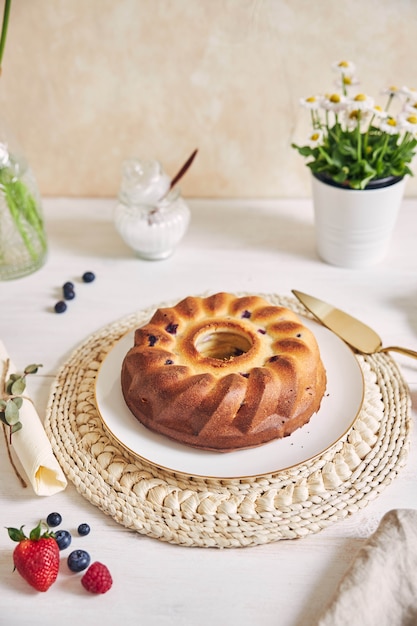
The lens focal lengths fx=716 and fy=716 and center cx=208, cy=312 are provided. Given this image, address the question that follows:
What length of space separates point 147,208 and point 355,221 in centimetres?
41

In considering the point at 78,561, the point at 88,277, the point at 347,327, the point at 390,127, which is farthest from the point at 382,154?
the point at 78,561

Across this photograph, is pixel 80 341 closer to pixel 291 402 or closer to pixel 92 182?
pixel 291 402

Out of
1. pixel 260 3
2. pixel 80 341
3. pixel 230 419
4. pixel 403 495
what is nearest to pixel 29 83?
pixel 260 3

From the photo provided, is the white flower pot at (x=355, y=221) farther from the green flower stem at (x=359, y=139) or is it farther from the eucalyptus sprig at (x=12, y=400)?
the eucalyptus sprig at (x=12, y=400)

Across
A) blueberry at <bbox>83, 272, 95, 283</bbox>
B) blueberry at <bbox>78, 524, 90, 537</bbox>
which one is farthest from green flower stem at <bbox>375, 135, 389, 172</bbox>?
blueberry at <bbox>78, 524, 90, 537</bbox>

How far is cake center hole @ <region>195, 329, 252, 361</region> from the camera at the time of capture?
3.71ft

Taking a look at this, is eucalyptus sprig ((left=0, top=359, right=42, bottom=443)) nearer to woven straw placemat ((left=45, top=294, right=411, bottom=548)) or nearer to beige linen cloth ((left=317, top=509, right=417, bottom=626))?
woven straw placemat ((left=45, top=294, right=411, bottom=548))

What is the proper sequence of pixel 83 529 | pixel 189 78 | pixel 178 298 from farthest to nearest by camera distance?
pixel 189 78 → pixel 178 298 → pixel 83 529

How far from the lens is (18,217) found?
140cm

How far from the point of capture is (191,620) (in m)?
0.83

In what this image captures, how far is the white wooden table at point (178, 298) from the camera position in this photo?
0.85 meters

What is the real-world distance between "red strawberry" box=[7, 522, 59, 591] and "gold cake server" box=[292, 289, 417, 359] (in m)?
0.60

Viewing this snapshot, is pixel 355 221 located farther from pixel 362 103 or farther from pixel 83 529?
pixel 83 529

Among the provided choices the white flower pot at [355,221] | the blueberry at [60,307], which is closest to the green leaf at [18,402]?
the blueberry at [60,307]
